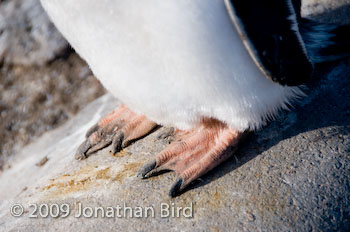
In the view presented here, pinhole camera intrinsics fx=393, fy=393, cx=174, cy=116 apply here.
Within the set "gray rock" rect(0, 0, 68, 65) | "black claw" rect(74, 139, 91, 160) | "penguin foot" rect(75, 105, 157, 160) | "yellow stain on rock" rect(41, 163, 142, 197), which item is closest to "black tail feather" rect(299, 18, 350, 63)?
"penguin foot" rect(75, 105, 157, 160)

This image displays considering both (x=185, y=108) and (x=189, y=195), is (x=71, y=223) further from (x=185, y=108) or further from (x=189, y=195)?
(x=185, y=108)

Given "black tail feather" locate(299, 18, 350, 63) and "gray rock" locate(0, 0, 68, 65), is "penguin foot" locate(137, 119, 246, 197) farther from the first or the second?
"gray rock" locate(0, 0, 68, 65)

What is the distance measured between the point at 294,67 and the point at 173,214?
2.13ft

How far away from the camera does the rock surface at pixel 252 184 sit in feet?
4.26

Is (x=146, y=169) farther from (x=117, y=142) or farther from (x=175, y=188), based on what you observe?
(x=117, y=142)

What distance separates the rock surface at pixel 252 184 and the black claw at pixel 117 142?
0.04m

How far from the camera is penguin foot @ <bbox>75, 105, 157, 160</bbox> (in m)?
1.75

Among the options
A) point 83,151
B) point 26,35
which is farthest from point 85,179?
point 26,35

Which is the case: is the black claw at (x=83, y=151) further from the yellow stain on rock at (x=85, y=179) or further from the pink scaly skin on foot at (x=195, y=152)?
the pink scaly skin on foot at (x=195, y=152)

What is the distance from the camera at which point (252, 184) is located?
1.39 meters

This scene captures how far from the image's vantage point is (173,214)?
1365 millimetres

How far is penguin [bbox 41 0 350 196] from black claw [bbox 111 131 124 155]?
0.25m

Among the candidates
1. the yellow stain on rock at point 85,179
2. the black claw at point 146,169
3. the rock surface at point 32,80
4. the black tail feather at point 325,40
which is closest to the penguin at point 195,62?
the black claw at point 146,169

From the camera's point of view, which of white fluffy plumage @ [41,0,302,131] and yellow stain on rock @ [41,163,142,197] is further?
yellow stain on rock @ [41,163,142,197]
